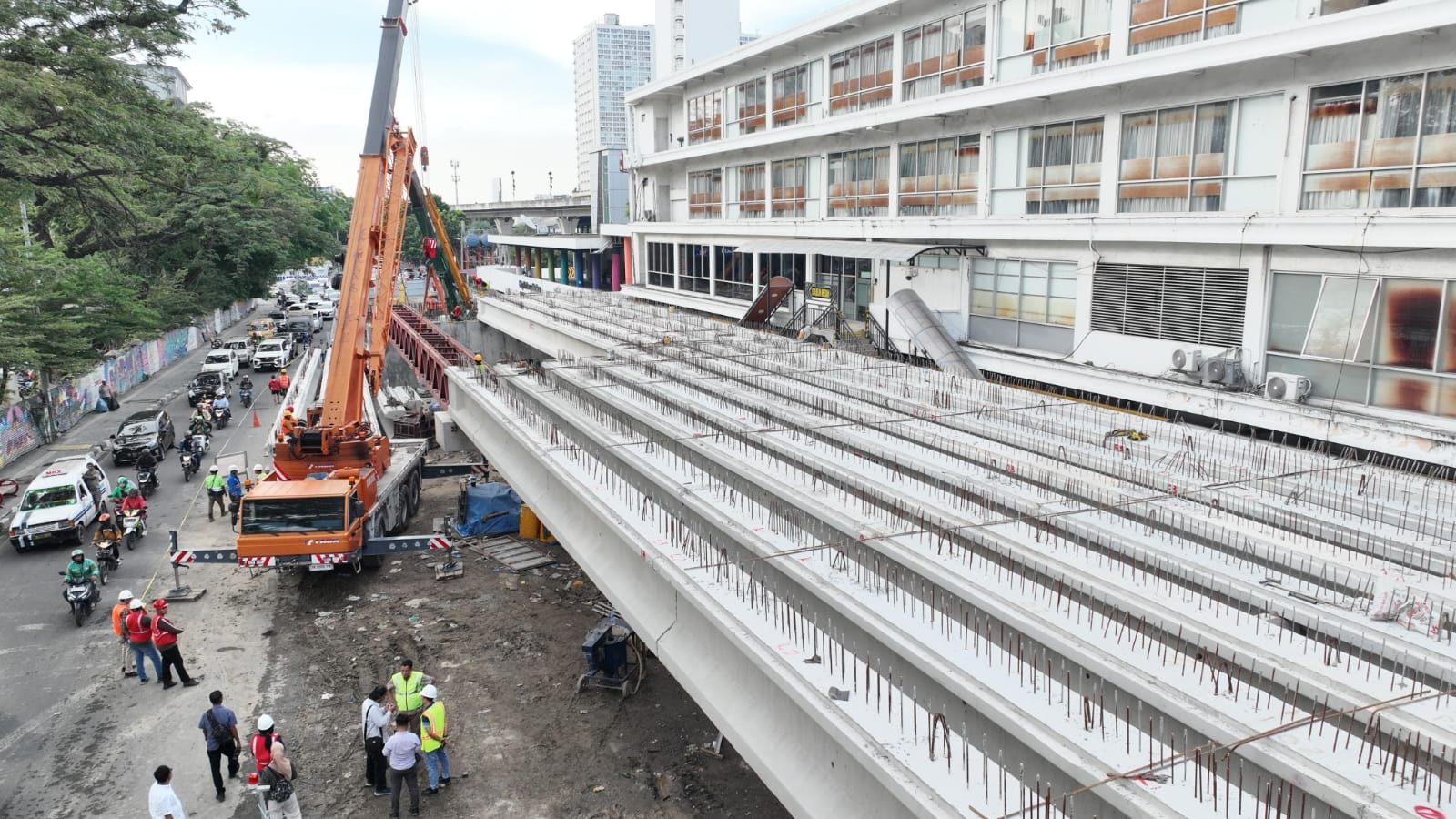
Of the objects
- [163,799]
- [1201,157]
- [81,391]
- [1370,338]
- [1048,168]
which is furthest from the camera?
[81,391]

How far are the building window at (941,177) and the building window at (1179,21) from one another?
15.4 ft

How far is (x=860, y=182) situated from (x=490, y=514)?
44.6 ft

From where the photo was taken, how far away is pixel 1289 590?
6711 mm

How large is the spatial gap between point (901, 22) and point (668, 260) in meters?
17.7

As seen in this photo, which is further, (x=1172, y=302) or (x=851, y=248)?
(x=851, y=248)

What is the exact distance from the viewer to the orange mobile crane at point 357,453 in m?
18.1

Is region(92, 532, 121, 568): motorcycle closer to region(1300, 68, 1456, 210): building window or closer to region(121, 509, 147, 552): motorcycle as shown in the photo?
region(121, 509, 147, 552): motorcycle

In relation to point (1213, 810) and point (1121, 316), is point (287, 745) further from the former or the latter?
point (1121, 316)

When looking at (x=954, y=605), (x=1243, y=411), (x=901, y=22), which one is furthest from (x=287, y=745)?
(x=901, y=22)

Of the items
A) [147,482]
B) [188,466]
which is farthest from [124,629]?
[188,466]

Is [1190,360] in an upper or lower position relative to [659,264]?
lower

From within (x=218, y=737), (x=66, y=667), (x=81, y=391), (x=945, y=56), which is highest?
(x=945, y=56)

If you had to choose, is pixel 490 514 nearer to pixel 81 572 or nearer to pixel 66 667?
pixel 81 572

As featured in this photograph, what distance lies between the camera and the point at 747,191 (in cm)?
3216
